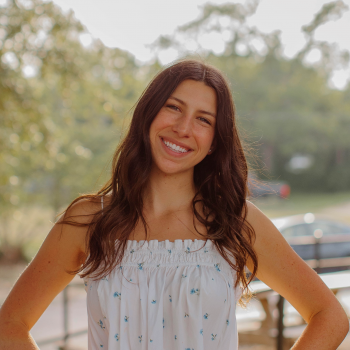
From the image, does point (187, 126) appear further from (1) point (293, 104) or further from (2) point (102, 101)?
(1) point (293, 104)

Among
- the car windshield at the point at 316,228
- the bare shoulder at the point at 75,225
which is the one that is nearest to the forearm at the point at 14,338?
the bare shoulder at the point at 75,225

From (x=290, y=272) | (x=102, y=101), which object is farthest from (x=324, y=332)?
(x=102, y=101)

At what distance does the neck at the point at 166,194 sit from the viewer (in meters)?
1.67

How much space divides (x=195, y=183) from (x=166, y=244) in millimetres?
351

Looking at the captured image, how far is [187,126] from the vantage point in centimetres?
156

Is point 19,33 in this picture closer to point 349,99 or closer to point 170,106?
point 170,106

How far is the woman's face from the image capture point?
1573 mm

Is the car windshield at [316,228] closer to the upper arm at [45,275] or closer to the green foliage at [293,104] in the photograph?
the upper arm at [45,275]

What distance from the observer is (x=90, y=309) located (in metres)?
1.49

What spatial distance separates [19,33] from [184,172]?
4371mm

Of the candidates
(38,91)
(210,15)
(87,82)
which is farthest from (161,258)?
(210,15)

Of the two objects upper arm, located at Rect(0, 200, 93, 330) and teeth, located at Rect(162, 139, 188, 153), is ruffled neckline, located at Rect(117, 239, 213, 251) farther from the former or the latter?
teeth, located at Rect(162, 139, 188, 153)

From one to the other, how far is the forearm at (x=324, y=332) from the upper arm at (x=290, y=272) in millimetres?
33

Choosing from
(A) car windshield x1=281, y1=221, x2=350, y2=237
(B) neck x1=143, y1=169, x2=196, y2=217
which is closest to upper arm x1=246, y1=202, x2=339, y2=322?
(B) neck x1=143, y1=169, x2=196, y2=217
